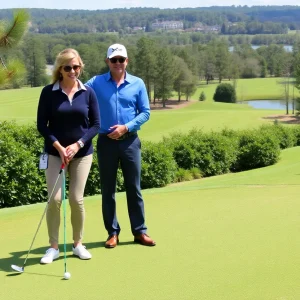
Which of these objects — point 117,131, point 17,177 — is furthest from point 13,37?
point 117,131

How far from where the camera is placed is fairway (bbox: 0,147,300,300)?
4293 millimetres

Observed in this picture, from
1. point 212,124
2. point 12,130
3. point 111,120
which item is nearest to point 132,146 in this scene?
point 111,120

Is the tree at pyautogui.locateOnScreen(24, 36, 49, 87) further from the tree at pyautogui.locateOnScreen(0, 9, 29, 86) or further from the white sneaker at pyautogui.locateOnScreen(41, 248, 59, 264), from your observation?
the white sneaker at pyautogui.locateOnScreen(41, 248, 59, 264)

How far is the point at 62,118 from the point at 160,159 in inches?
323

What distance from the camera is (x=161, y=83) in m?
92.4

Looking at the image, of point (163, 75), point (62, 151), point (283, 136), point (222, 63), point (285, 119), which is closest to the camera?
point (62, 151)

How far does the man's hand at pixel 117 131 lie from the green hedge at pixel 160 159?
3964mm

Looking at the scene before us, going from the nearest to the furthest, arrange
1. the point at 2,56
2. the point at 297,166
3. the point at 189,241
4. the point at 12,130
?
the point at 189,241, the point at 12,130, the point at 2,56, the point at 297,166

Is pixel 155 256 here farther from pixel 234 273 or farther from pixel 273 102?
pixel 273 102

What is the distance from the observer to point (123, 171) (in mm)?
5535

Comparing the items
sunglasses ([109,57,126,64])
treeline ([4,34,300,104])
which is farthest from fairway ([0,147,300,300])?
treeline ([4,34,300,104])

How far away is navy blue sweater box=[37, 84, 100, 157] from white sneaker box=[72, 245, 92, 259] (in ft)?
2.72

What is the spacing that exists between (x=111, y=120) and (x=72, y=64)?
2.31 feet

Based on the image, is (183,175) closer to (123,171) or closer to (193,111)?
(123,171)
